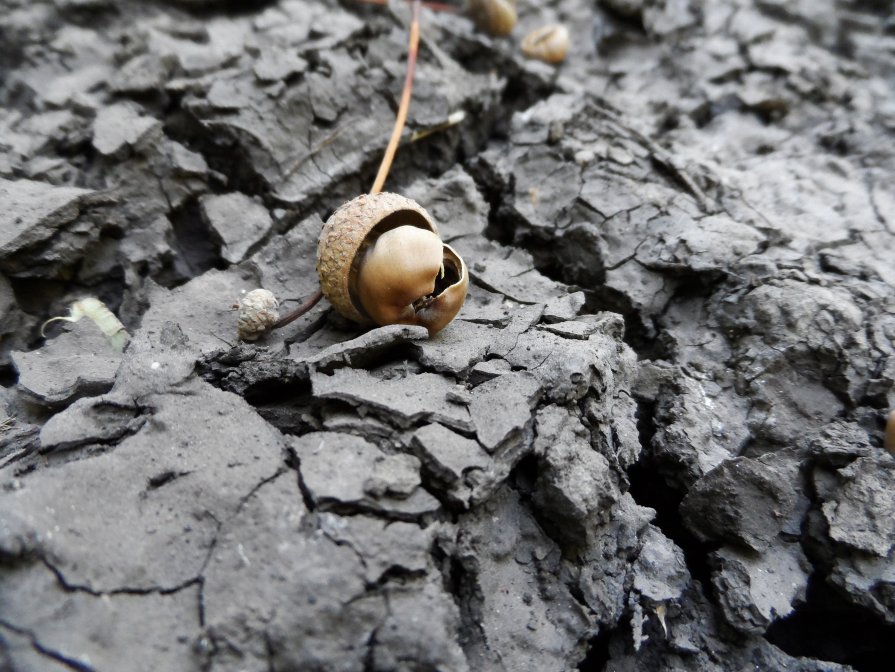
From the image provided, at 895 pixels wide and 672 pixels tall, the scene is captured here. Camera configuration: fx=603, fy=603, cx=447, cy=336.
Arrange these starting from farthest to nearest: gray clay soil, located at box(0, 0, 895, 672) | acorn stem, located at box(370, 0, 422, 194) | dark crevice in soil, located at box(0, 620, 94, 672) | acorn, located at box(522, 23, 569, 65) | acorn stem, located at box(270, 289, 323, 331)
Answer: acorn, located at box(522, 23, 569, 65) → acorn stem, located at box(370, 0, 422, 194) → acorn stem, located at box(270, 289, 323, 331) → gray clay soil, located at box(0, 0, 895, 672) → dark crevice in soil, located at box(0, 620, 94, 672)

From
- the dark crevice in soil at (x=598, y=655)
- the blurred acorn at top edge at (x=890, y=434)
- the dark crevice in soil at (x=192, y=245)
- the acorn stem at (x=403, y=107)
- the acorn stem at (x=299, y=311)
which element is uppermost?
the acorn stem at (x=403, y=107)

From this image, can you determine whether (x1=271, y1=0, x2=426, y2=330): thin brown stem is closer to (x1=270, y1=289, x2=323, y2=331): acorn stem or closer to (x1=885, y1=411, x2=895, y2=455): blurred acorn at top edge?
(x1=270, y1=289, x2=323, y2=331): acorn stem

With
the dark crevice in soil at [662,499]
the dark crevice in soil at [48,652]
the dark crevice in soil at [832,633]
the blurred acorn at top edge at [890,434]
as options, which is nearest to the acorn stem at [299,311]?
the dark crevice in soil at [48,652]

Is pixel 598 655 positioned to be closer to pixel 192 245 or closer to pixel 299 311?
pixel 299 311

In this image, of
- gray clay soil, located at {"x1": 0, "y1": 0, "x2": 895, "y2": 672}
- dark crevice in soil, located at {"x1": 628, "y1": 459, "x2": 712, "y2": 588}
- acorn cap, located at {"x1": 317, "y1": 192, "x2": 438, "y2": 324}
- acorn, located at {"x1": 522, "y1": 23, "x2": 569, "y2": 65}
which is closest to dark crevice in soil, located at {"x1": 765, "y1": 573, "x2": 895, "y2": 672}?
gray clay soil, located at {"x1": 0, "y1": 0, "x2": 895, "y2": 672}

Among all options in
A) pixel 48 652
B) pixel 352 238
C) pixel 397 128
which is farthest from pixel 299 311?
pixel 48 652

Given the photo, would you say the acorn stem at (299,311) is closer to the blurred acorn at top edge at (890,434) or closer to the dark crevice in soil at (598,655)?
the dark crevice in soil at (598,655)

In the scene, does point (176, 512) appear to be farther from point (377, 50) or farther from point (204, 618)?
point (377, 50)

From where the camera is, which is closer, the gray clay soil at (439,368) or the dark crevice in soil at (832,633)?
the gray clay soil at (439,368)
